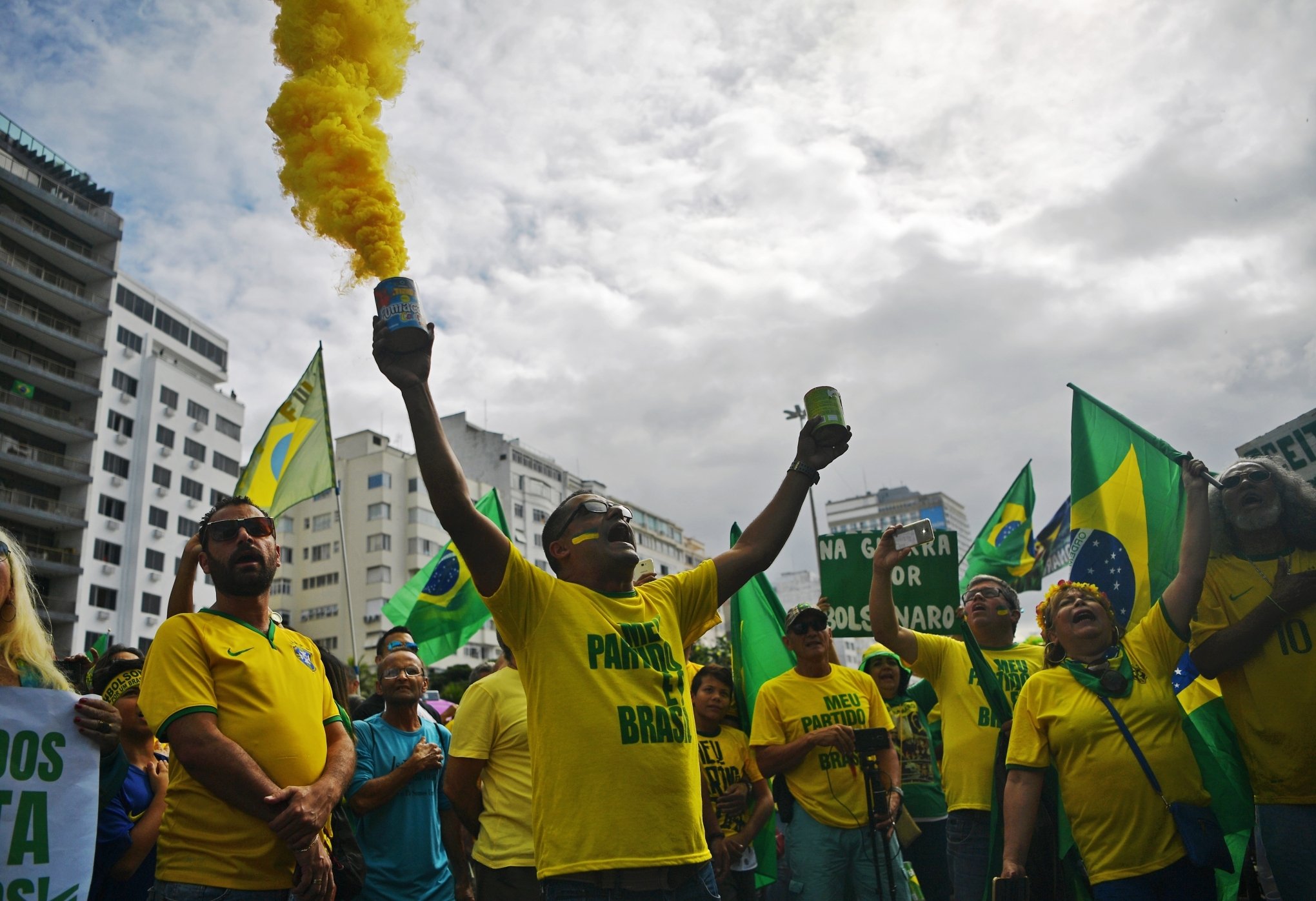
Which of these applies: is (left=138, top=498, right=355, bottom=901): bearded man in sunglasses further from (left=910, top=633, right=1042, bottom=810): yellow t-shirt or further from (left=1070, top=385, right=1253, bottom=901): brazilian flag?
(left=1070, top=385, right=1253, bottom=901): brazilian flag

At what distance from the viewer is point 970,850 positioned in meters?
5.30

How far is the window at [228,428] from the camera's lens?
54.8 m

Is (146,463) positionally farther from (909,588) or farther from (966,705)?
(966,705)

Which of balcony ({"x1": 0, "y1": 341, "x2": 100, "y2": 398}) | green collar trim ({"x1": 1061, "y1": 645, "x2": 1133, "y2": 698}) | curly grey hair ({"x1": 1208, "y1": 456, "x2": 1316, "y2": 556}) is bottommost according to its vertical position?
green collar trim ({"x1": 1061, "y1": 645, "x2": 1133, "y2": 698})

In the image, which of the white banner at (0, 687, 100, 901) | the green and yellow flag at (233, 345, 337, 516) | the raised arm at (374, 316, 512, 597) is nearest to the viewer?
the raised arm at (374, 316, 512, 597)

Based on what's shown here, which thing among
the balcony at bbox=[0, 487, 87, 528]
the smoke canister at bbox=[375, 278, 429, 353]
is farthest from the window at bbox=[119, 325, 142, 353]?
the smoke canister at bbox=[375, 278, 429, 353]

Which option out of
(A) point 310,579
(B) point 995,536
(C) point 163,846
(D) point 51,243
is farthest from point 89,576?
(C) point 163,846

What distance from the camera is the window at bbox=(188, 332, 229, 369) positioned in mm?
55925

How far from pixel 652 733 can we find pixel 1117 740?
7.77 feet

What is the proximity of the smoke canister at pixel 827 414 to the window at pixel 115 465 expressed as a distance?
2034 inches

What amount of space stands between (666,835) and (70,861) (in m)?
2.27

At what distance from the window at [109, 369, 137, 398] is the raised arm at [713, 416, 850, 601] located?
174 feet

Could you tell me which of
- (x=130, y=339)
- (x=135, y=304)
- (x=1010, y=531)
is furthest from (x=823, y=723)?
(x=135, y=304)

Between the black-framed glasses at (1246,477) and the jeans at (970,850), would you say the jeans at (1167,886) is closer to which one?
the jeans at (970,850)
